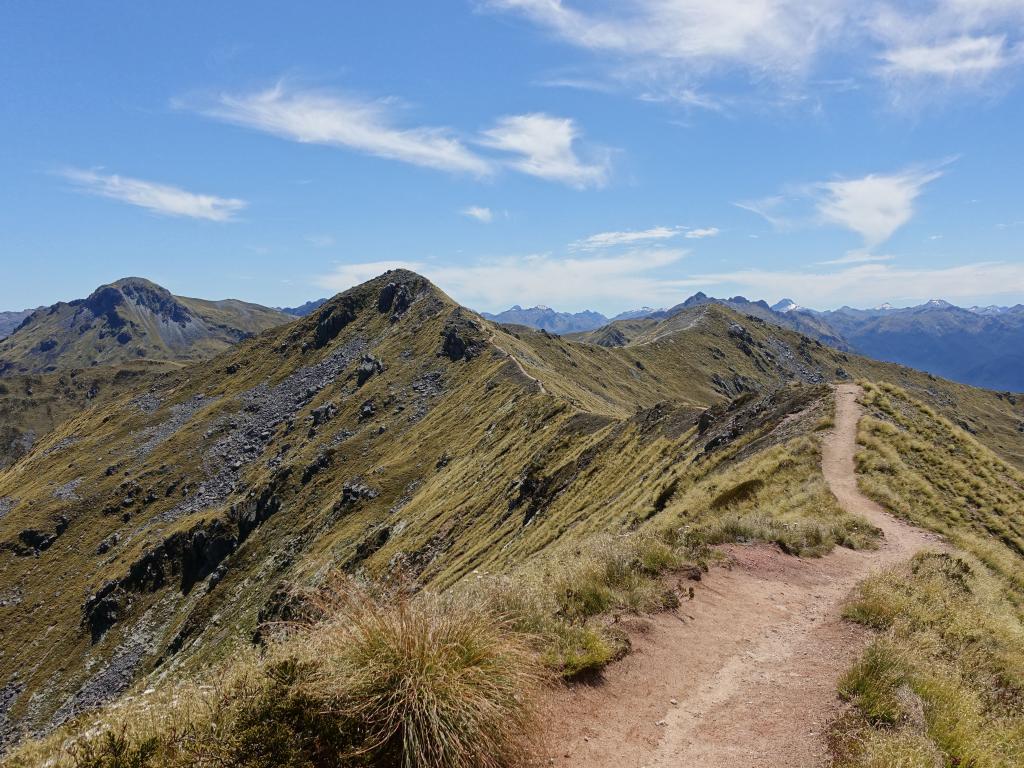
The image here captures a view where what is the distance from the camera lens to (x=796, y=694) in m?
9.48

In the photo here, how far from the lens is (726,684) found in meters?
9.85

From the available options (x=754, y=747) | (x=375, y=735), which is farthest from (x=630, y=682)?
(x=375, y=735)

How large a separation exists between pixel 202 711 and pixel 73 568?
163 meters

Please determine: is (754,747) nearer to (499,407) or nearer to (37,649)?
(499,407)

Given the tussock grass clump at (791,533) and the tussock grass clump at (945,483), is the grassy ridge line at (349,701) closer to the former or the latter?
the tussock grass clump at (791,533)

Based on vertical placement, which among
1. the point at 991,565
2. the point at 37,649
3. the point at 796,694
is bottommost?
the point at 37,649

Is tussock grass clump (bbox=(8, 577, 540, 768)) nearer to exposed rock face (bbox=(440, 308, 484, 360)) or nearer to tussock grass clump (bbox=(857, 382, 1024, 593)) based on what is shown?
tussock grass clump (bbox=(857, 382, 1024, 593))

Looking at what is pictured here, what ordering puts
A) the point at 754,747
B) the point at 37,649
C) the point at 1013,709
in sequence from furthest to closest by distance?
1. the point at 37,649
2. the point at 1013,709
3. the point at 754,747

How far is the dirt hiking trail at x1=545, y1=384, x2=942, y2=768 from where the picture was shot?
8.00m

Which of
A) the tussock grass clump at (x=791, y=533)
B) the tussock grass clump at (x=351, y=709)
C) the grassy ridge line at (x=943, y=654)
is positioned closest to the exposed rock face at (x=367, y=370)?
the grassy ridge line at (x=943, y=654)

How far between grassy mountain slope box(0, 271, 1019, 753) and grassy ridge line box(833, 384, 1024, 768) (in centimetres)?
368

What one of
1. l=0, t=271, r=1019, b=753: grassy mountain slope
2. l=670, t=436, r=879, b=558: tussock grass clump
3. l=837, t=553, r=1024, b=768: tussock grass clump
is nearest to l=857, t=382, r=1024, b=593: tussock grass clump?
l=670, t=436, r=879, b=558: tussock grass clump

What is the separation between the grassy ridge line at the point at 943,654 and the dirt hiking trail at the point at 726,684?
2.04 ft

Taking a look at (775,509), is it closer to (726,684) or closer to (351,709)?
(726,684)
